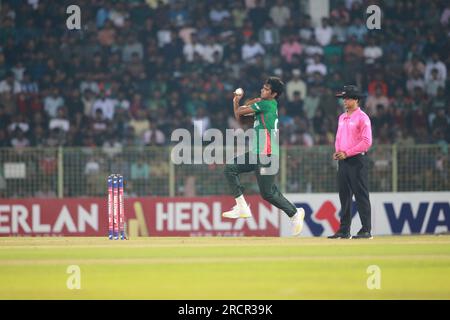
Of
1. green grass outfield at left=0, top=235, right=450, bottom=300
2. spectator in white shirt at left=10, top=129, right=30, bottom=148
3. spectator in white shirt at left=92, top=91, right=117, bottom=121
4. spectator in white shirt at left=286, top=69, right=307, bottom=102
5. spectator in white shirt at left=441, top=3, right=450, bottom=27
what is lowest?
green grass outfield at left=0, top=235, right=450, bottom=300

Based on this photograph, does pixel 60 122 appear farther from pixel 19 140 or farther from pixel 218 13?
pixel 218 13

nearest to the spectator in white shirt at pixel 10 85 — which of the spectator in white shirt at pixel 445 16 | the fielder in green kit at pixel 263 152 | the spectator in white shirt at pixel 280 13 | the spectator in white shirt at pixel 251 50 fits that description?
the spectator in white shirt at pixel 251 50

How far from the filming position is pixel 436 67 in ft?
91.8

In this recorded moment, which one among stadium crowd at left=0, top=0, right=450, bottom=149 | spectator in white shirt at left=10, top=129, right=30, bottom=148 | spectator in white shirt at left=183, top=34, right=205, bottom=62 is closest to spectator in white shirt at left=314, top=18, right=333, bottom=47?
stadium crowd at left=0, top=0, right=450, bottom=149

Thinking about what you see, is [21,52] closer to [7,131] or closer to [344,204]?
[7,131]

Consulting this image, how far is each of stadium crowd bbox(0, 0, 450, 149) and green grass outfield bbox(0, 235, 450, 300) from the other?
28.5 ft

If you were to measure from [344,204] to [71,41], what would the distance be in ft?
42.1

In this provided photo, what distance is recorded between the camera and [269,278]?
13375 mm

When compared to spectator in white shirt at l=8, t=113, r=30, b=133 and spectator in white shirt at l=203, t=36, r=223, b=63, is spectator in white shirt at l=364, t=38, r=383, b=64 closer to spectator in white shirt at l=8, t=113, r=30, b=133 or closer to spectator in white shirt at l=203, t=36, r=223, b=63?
spectator in white shirt at l=203, t=36, r=223, b=63

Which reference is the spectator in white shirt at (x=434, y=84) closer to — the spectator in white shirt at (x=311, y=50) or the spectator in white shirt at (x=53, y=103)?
the spectator in white shirt at (x=311, y=50)

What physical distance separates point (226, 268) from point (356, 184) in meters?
3.47

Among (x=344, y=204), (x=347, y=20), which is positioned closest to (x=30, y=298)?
(x=344, y=204)

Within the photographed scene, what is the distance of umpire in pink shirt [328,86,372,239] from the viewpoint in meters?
16.8

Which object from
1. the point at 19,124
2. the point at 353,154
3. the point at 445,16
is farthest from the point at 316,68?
the point at 353,154
